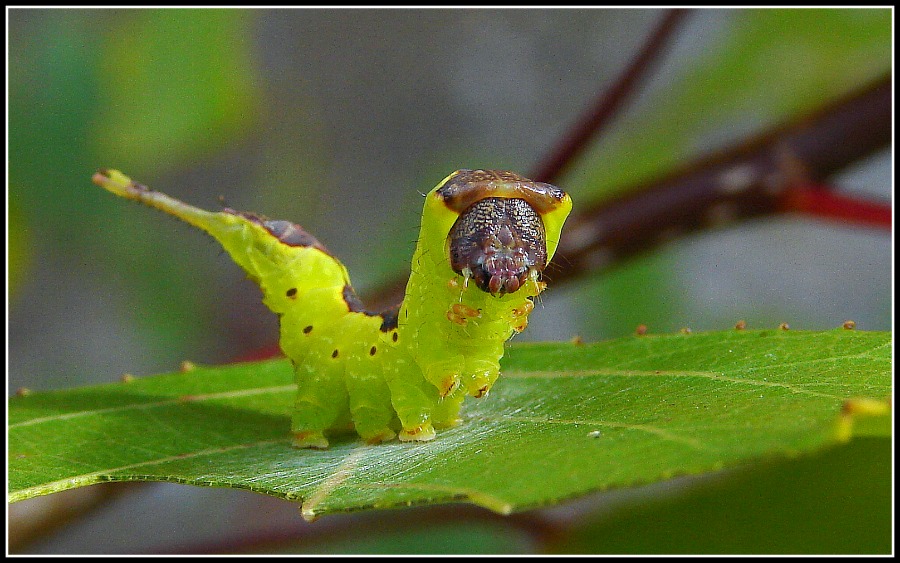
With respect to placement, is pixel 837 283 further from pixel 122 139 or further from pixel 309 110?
pixel 122 139

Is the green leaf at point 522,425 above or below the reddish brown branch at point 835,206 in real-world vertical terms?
below

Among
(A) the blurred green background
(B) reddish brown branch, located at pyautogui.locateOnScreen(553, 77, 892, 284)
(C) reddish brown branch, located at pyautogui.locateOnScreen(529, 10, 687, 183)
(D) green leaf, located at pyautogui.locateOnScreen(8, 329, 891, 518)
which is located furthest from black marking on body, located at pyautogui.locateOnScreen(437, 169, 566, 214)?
(A) the blurred green background

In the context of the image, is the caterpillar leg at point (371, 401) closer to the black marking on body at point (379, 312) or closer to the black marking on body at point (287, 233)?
the black marking on body at point (379, 312)

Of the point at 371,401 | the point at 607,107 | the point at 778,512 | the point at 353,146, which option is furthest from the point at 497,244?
the point at 353,146

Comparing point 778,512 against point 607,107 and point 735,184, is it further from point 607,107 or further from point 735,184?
point 607,107

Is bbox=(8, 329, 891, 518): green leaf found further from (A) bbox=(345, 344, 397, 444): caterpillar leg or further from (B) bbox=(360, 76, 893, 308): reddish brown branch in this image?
(B) bbox=(360, 76, 893, 308): reddish brown branch

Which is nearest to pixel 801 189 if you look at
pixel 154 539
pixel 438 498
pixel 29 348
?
pixel 438 498

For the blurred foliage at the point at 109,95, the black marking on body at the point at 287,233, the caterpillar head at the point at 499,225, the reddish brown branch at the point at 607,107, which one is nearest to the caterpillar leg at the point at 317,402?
the black marking on body at the point at 287,233
